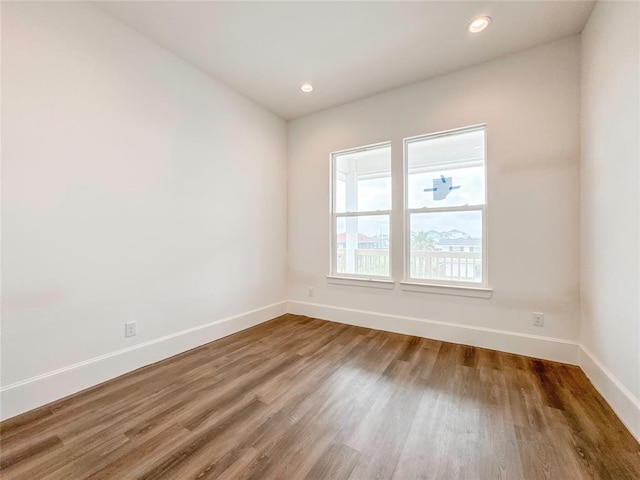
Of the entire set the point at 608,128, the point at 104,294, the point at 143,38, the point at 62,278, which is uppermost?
the point at 143,38

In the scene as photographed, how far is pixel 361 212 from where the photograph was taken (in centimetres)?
353

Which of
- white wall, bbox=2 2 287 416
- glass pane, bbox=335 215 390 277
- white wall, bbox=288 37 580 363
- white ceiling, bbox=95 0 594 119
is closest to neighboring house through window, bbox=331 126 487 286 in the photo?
Result: glass pane, bbox=335 215 390 277

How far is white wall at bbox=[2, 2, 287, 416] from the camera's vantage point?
174cm

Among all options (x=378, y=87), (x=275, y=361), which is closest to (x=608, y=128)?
(x=378, y=87)

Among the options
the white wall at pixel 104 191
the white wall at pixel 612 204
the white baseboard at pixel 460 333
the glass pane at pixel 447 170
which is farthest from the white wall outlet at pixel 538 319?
A: the white wall at pixel 104 191

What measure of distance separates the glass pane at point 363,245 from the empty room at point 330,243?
0.11 ft

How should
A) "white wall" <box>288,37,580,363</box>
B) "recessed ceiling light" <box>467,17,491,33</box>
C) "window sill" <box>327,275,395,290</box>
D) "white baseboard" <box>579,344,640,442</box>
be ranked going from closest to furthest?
"white baseboard" <box>579,344,640,442</box> < "recessed ceiling light" <box>467,17,491,33</box> < "white wall" <box>288,37,580,363</box> < "window sill" <box>327,275,395,290</box>

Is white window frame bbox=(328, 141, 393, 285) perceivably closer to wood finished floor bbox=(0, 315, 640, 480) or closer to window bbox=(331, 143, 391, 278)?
window bbox=(331, 143, 391, 278)

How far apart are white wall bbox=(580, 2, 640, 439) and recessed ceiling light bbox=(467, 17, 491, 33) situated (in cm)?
72

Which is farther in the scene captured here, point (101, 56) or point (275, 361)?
point (275, 361)

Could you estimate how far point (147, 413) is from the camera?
5.59 feet

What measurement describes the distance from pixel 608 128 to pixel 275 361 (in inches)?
122

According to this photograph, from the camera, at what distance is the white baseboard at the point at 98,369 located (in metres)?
1.70

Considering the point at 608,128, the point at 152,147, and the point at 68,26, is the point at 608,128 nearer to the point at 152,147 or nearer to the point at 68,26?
the point at 152,147
